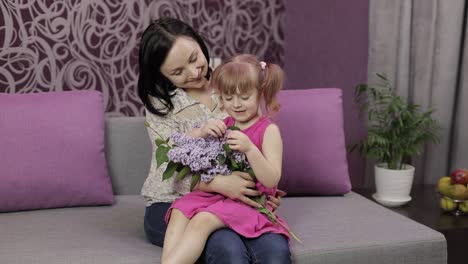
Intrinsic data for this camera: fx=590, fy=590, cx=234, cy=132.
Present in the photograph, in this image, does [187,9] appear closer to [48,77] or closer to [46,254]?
[48,77]

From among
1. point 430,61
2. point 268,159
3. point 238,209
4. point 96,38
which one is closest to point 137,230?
point 238,209

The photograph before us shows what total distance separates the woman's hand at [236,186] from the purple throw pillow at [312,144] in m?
0.60

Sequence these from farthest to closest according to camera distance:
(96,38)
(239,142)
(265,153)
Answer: (96,38) < (265,153) < (239,142)

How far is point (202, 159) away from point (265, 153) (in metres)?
0.20

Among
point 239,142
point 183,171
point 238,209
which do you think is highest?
point 239,142

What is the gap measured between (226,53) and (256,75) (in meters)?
1.69

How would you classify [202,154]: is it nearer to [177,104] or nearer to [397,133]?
[177,104]

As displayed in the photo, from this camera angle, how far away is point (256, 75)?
1780 millimetres

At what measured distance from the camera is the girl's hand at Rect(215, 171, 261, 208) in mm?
1761

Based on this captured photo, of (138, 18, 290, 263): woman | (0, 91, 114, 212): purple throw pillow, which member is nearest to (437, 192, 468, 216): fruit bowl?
(138, 18, 290, 263): woman

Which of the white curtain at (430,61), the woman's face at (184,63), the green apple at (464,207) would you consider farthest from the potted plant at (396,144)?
the woman's face at (184,63)

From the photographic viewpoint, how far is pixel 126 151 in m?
2.45

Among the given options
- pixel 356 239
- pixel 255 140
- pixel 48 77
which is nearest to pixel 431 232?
pixel 356 239

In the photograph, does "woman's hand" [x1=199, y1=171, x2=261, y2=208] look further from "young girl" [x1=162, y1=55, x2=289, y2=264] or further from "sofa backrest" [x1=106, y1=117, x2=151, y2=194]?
"sofa backrest" [x1=106, y1=117, x2=151, y2=194]
